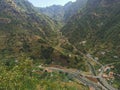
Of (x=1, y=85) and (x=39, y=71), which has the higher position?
(x=39, y=71)

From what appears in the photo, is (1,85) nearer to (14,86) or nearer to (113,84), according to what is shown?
(14,86)

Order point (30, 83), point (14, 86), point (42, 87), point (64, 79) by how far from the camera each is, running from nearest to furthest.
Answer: point (14, 86) → point (30, 83) → point (42, 87) → point (64, 79)

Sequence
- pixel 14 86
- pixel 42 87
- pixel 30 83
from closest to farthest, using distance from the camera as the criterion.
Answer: pixel 14 86
pixel 30 83
pixel 42 87

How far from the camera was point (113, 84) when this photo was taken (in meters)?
196

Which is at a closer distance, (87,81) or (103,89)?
(103,89)

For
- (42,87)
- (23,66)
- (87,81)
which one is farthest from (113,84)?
(23,66)

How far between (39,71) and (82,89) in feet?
133

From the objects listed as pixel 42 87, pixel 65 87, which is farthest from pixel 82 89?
pixel 42 87

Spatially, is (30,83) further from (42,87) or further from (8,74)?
(8,74)

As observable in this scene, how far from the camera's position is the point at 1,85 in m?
71.2

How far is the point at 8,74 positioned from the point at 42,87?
70.1m

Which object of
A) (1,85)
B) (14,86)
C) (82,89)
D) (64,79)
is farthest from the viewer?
(64,79)

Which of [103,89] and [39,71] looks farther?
[39,71]

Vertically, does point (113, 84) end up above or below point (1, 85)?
above
